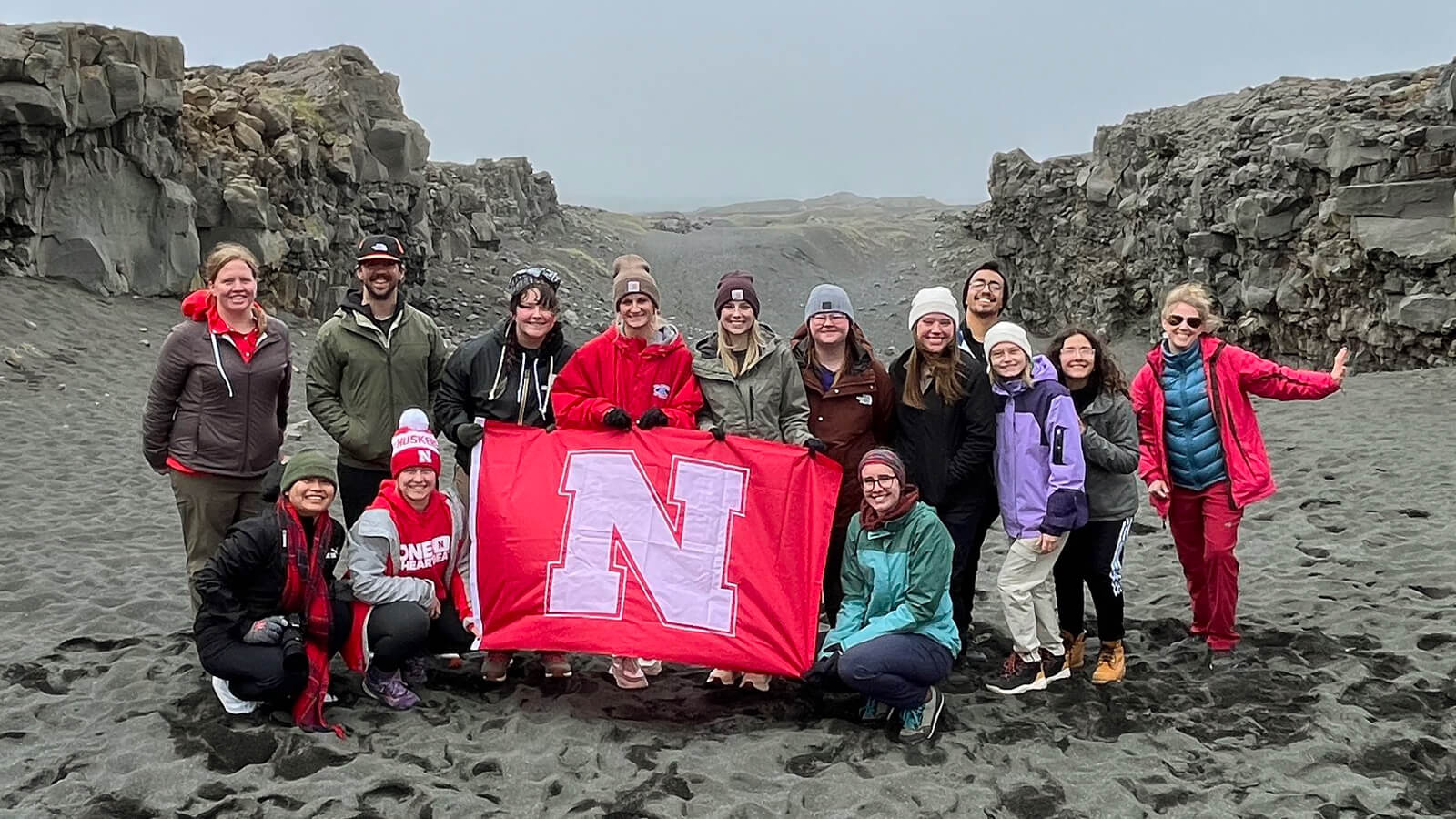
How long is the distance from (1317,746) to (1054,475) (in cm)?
178

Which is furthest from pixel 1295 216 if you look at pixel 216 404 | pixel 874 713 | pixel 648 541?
pixel 216 404

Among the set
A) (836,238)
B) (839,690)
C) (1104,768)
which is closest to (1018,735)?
(1104,768)

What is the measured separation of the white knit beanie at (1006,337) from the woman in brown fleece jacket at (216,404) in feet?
12.5

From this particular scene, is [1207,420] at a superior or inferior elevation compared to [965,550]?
superior

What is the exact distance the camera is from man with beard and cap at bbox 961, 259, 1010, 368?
5.69 meters

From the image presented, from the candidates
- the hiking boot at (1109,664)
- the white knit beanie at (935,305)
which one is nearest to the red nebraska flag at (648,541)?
the white knit beanie at (935,305)

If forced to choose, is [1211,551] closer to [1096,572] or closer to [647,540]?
[1096,572]

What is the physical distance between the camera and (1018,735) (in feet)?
16.9

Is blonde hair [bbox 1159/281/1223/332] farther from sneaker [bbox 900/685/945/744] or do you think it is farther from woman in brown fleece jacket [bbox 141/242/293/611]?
woman in brown fleece jacket [bbox 141/242/293/611]

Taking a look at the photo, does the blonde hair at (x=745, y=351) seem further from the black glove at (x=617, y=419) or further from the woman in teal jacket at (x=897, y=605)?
the woman in teal jacket at (x=897, y=605)

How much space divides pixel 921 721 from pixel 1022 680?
2.83 ft

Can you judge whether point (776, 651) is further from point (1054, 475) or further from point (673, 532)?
point (1054, 475)

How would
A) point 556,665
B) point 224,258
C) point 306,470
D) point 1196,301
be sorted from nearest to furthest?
point 306,470, point 224,258, point 1196,301, point 556,665

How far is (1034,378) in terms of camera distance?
5.34 metres
